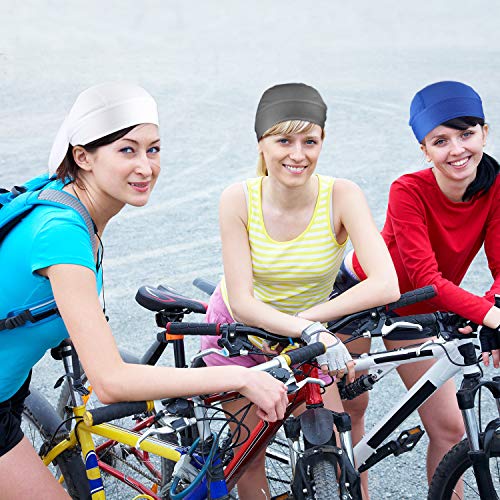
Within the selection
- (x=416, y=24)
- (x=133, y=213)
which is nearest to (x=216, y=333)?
(x=133, y=213)

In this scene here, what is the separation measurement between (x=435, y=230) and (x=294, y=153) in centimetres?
84

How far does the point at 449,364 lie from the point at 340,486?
81 centimetres

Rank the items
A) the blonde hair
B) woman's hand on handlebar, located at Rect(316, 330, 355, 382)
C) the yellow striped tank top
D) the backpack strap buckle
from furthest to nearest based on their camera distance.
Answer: the yellow striped tank top, the blonde hair, woman's hand on handlebar, located at Rect(316, 330, 355, 382), the backpack strap buckle

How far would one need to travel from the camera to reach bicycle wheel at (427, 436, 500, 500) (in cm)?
341

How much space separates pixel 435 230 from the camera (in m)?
3.81

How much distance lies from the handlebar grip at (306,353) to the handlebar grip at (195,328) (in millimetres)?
325

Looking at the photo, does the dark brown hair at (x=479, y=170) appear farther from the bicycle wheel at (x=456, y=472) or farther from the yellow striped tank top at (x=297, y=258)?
the bicycle wheel at (x=456, y=472)

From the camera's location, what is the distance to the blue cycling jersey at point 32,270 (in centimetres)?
254

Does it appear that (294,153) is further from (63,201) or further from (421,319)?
(63,201)

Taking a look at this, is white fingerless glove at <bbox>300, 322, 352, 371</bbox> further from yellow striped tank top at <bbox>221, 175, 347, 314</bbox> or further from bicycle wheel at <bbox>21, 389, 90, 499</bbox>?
bicycle wheel at <bbox>21, 389, 90, 499</bbox>

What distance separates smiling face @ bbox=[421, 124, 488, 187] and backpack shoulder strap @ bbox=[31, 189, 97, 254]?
1656 millimetres

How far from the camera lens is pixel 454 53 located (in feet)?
55.6

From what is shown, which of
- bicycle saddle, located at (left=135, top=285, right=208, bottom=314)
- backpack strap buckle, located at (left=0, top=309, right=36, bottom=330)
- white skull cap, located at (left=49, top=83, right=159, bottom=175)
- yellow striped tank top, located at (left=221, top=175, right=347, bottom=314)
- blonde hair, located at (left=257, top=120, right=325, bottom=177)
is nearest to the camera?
backpack strap buckle, located at (left=0, top=309, right=36, bottom=330)

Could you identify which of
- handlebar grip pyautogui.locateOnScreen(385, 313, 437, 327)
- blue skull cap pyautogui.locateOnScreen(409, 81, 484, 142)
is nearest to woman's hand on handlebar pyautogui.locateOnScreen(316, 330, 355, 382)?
handlebar grip pyautogui.locateOnScreen(385, 313, 437, 327)
